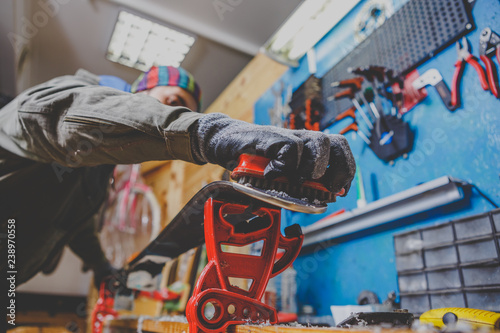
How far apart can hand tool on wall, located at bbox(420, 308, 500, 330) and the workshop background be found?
21cm

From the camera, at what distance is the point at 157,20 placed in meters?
2.33

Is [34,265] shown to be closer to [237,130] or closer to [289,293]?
[289,293]

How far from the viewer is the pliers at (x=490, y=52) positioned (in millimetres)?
870

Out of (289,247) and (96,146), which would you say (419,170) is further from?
(96,146)

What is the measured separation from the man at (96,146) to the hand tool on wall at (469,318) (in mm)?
284

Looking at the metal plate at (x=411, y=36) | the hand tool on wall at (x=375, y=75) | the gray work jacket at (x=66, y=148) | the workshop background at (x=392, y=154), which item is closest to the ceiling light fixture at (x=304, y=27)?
the workshop background at (x=392, y=154)

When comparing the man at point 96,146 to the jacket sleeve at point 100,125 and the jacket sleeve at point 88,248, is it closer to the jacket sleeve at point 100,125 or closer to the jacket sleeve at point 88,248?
the jacket sleeve at point 100,125

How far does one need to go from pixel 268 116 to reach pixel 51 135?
1.19 m

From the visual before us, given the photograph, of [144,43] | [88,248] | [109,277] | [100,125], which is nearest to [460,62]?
[100,125]

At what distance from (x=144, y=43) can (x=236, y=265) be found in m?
2.25

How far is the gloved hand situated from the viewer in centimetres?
53

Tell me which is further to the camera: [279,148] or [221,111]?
[221,111]

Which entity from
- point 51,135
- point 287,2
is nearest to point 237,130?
point 51,135

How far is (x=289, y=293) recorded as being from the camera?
147 cm
